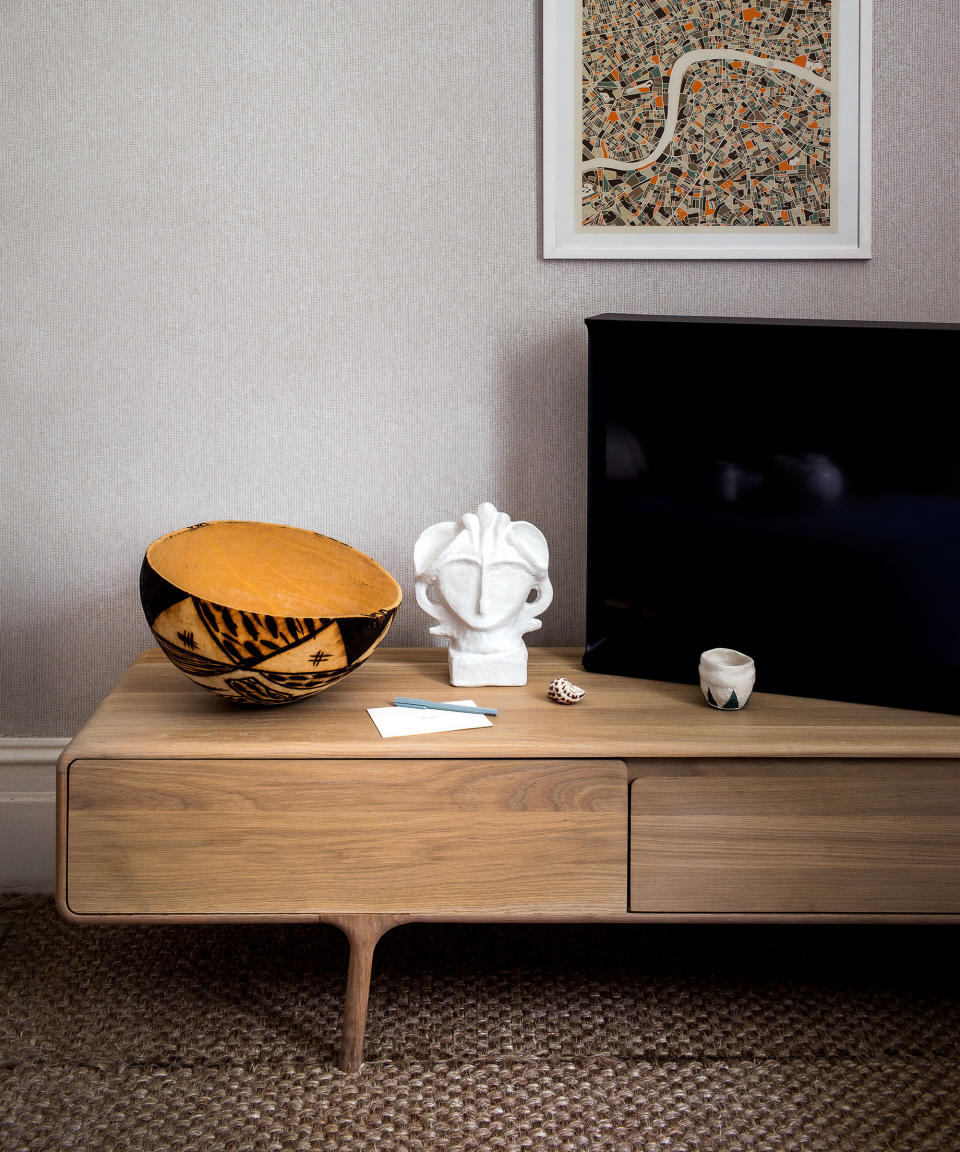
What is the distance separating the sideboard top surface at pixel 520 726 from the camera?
1.27 m

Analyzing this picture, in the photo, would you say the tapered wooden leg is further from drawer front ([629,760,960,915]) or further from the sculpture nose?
the sculpture nose

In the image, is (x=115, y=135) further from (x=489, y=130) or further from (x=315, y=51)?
(x=489, y=130)

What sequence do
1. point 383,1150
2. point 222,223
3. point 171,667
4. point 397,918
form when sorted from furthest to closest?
1. point 222,223
2. point 171,667
3. point 397,918
4. point 383,1150

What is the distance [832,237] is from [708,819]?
1.12 metres

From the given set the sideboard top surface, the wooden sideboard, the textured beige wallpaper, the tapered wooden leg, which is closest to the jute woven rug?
the tapered wooden leg

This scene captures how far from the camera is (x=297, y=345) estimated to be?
1765 millimetres

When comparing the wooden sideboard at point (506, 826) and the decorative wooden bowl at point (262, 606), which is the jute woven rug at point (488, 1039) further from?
the decorative wooden bowl at point (262, 606)

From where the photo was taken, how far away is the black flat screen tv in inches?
55.7

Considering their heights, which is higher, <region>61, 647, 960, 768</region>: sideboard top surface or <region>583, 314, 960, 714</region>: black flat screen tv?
<region>583, 314, 960, 714</region>: black flat screen tv

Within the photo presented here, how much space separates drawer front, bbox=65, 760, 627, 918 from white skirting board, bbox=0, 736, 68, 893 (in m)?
→ 0.64

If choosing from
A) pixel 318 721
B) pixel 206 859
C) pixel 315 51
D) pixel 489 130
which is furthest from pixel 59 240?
pixel 206 859

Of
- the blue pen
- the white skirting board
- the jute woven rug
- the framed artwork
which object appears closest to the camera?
the jute woven rug

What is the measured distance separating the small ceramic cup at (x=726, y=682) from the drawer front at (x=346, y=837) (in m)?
0.23

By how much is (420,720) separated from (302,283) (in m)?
0.89
